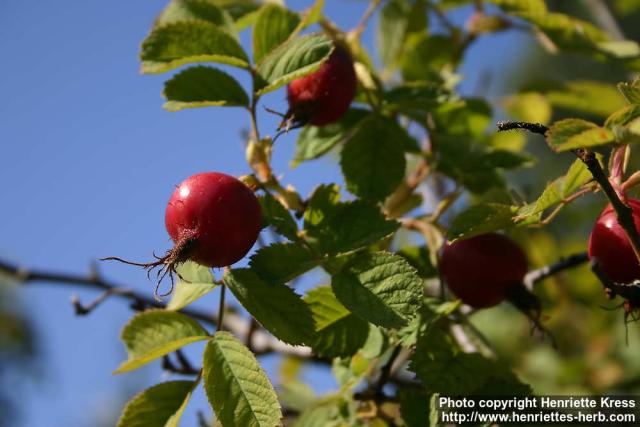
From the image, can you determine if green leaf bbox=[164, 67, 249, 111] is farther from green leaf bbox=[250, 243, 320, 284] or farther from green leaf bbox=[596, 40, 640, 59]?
green leaf bbox=[596, 40, 640, 59]

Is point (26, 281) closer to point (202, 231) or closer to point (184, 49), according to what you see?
point (184, 49)

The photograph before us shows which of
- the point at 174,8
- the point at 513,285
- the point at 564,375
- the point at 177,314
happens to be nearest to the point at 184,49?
the point at 174,8

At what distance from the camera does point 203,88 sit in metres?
1.23

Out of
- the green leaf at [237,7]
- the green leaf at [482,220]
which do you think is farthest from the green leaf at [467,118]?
the green leaf at [482,220]

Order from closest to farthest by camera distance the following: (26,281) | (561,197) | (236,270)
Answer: (561,197) → (236,270) → (26,281)

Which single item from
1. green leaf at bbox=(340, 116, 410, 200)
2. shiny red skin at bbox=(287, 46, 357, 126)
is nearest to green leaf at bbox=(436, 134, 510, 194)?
green leaf at bbox=(340, 116, 410, 200)

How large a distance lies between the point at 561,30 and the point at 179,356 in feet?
4.03

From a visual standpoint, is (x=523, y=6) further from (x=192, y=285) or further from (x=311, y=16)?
(x=192, y=285)

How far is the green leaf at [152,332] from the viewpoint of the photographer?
3.72ft

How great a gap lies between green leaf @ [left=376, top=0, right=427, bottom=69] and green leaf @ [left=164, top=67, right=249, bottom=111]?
0.80 m

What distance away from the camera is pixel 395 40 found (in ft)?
6.22

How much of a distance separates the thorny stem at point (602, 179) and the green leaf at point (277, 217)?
414 millimetres

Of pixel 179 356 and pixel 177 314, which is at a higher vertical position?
pixel 177 314

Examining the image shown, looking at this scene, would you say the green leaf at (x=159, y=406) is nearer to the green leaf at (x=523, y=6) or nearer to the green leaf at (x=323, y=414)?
the green leaf at (x=323, y=414)
